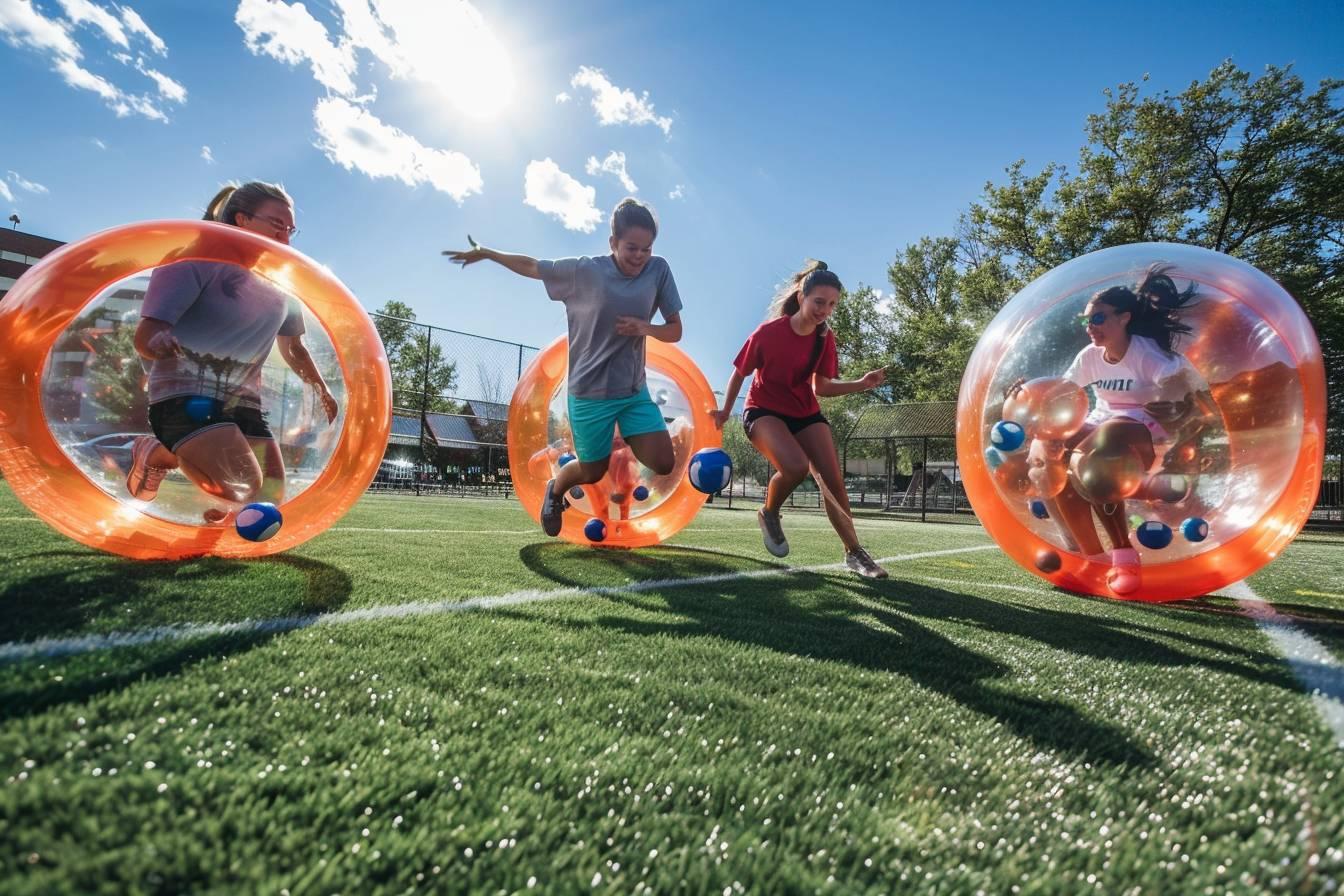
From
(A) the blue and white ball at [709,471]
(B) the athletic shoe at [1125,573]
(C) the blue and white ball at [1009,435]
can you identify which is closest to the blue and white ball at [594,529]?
(A) the blue and white ball at [709,471]

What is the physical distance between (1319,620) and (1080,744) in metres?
2.79

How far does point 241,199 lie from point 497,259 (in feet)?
4.55

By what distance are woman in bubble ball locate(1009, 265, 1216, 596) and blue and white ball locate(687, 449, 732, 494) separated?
6.33 ft

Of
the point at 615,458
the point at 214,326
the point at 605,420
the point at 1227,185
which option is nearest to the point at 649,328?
the point at 605,420

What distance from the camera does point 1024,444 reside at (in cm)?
354

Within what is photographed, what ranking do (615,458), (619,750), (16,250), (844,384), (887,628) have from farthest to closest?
(16,250), (615,458), (844,384), (887,628), (619,750)

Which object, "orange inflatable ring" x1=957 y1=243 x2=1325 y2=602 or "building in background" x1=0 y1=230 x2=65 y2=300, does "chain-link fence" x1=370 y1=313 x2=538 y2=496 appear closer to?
"orange inflatable ring" x1=957 y1=243 x2=1325 y2=602

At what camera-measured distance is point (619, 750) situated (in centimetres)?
141

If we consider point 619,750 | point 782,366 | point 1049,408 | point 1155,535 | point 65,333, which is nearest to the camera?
point 619,750

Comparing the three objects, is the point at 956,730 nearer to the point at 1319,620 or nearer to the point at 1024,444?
the point at 1024,444

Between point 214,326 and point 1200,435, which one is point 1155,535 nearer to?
point 1200,435

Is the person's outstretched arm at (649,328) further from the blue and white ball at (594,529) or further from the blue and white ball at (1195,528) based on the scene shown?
the blue and white ball at (1195,528)

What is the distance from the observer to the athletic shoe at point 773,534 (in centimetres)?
468

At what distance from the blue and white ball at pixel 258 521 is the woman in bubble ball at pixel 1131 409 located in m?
3.88
